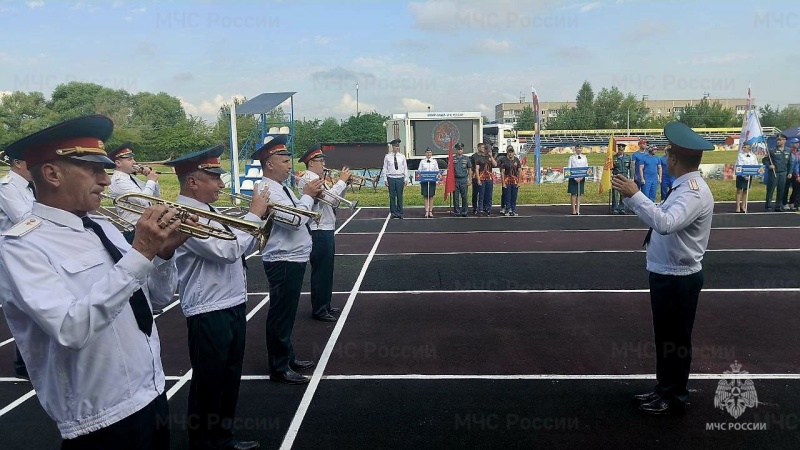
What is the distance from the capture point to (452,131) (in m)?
26.9

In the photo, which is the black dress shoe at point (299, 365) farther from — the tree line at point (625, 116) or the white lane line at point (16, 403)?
the tree line at point (625, 116)

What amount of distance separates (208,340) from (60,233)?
71.6 inches

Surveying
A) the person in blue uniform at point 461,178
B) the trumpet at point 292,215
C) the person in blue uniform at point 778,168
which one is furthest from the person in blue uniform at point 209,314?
the person in blue uniform at point 778,168

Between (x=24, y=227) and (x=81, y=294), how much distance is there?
1.15ft

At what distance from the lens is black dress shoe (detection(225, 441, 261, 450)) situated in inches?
161

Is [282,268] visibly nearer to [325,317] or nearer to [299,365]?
[299,365]

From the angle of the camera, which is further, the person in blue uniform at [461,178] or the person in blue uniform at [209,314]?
the person in blue uniform at [461,178]

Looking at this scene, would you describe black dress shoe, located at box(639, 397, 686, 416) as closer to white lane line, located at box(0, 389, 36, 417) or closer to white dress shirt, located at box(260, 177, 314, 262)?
white dress shirt, located at box(260, 177, 314, 262)

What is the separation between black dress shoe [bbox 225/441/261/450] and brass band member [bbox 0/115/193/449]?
1660mm

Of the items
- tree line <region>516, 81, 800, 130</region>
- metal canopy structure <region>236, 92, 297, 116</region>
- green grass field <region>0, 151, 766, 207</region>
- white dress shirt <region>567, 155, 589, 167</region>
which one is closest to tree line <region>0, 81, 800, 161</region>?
tree line <region>516, 81, 800, 130</region>

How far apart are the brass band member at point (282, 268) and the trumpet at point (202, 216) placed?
1303 millimetres

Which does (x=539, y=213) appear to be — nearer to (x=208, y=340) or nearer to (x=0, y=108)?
(x=208, y=340)

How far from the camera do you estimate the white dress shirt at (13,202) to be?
5.38 metres

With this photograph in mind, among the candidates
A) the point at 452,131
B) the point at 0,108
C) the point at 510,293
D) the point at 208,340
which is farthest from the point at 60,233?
the point at 0,108
